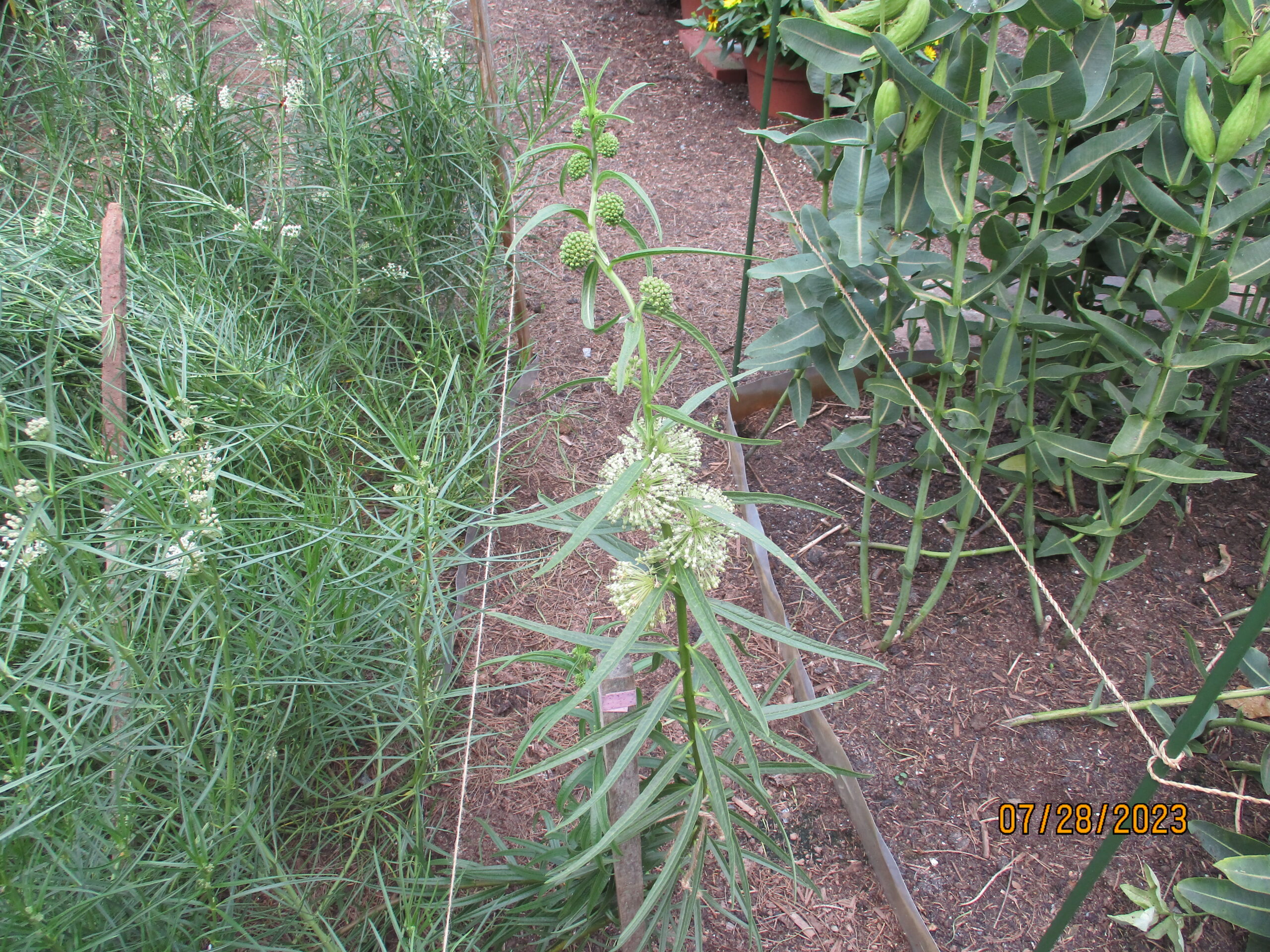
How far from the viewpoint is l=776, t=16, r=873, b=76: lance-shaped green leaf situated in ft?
5.26

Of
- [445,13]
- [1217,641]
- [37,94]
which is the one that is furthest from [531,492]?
[37,94]

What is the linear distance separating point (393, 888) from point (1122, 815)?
1.52 metres

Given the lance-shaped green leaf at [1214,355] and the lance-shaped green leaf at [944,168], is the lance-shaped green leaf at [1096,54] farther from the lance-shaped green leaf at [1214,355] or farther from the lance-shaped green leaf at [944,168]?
the lance-shaped green leaf at [1214,355]

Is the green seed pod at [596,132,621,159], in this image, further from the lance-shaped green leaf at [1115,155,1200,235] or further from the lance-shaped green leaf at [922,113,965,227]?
the lance-shaped green leaf at [1115,155,1200,235]

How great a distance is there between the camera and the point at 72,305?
2057mm

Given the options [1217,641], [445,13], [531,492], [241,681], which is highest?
[445,13]

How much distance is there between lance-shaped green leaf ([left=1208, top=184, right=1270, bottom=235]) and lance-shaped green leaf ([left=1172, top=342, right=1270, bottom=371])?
0.74 feet

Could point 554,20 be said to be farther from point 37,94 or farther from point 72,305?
point 72,305

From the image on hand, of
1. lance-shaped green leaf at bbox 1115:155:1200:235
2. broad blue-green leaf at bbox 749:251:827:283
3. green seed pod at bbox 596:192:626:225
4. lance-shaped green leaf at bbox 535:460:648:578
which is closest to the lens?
lance-shaped green leaf at bbox 535:460:648:578

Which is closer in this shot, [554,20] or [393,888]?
[393,888]

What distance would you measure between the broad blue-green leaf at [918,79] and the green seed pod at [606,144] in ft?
1.63

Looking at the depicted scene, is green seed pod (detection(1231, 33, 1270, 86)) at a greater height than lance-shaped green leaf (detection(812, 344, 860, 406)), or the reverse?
green seed pod (detection(1231, 33, 1270, 86))

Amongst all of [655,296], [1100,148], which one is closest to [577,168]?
[655,296]

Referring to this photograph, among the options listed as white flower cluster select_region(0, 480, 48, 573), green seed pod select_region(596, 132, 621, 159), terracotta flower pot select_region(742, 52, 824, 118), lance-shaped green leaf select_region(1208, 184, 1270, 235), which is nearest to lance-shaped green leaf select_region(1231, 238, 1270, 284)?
lance-shaped green leaf select_region(1208, 184, 1270, 235)
